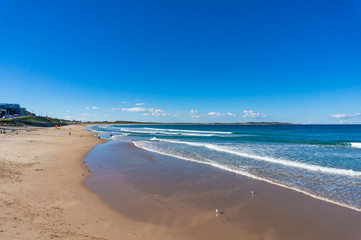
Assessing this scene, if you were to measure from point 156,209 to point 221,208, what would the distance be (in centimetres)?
242

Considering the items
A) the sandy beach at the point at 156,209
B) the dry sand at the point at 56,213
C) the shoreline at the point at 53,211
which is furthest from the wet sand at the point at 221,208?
the shoreline at the point at 53,211

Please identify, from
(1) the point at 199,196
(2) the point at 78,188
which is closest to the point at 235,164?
(1) the point at 199,196

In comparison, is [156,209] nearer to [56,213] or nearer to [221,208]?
[221,208]

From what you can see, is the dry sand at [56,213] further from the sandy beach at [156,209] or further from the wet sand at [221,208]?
the wet sand at [221,208]

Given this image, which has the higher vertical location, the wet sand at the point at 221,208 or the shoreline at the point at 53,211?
the shoreline at the point at 53,211

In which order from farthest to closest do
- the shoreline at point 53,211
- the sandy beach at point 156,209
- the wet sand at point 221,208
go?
the wet sand at point 221,208 < the sandy beach at point 156,209 < the shoreline at point 53,211

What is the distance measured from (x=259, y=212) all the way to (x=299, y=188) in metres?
3.77

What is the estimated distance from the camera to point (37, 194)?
7105 millimetres

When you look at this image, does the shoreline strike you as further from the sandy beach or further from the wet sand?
the wet sand

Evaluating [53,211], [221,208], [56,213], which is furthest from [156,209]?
[53,211]

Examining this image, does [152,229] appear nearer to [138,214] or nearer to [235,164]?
[138,214]

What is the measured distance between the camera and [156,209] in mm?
6598

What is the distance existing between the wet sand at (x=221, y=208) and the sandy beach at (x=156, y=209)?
29 millimetres

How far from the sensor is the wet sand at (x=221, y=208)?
5.36m
